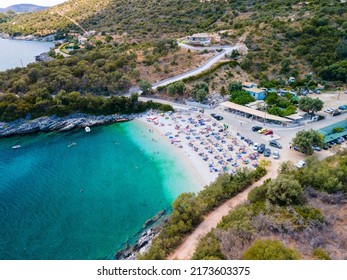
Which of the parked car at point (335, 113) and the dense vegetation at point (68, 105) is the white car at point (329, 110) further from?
the dense vegetation at point (68, 105)

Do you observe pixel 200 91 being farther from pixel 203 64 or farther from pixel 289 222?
pixel 289 222

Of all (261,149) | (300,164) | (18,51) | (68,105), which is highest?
(300,164)

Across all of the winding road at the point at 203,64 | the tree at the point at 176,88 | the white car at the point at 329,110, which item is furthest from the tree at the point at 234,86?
the white car at the point at 329,110

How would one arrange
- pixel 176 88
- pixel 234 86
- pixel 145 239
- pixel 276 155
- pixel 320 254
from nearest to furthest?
pixel 320 254
pixel 145 239
pixel 276 155
pixel 234 86
pixel 176 88

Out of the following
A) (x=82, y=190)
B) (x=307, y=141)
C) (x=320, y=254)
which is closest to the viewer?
(x=320, y=254)

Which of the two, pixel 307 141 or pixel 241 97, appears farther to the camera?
pixel 241 97

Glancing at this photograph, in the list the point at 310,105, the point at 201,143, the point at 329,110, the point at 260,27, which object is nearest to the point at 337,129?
the point at 310,105
